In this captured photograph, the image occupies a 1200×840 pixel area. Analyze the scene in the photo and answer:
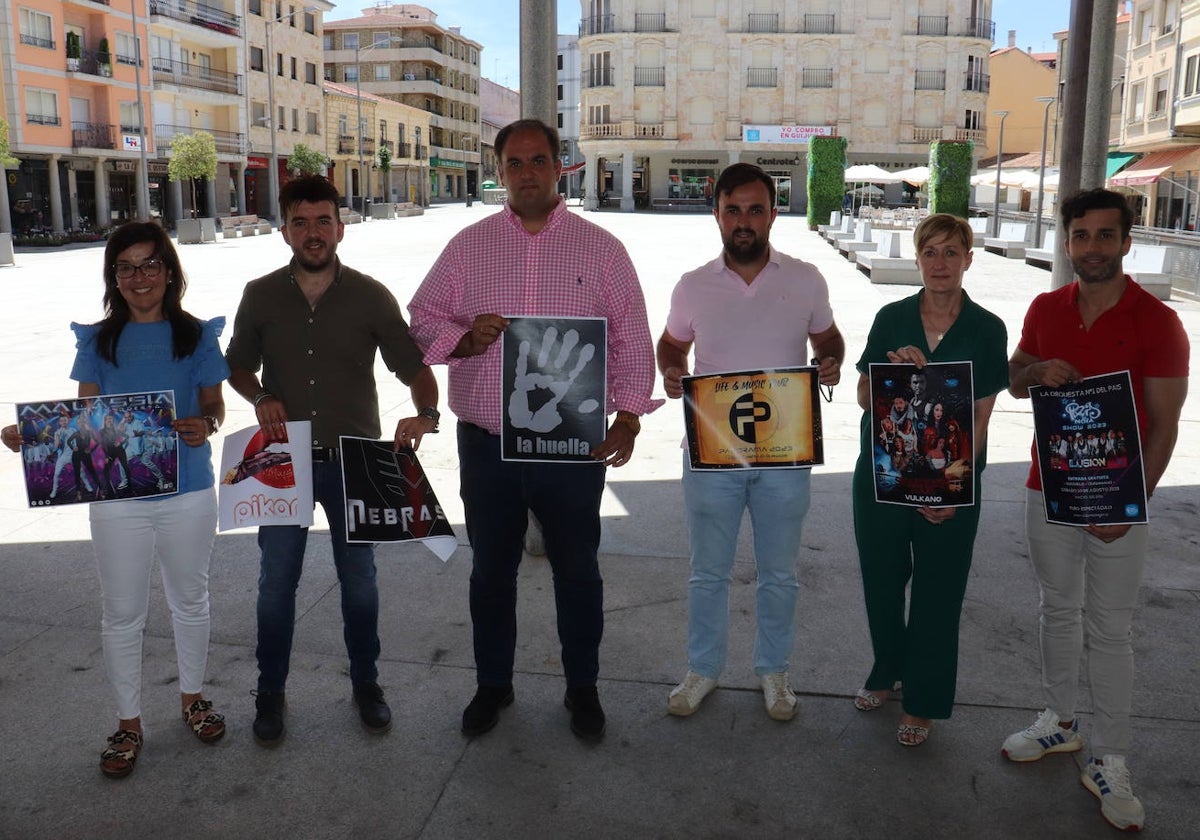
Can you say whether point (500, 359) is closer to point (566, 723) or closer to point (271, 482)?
point (271, 482)

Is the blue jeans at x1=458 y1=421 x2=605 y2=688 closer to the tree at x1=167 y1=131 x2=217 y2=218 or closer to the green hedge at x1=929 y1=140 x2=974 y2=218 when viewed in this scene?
the green hedge at x1=929 y1=140 x2=974 y2=218

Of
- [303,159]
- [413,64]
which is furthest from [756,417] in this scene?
[413,64]

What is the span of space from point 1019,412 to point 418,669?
7.10 metres

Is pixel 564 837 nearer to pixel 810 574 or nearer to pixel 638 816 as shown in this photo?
pixel 638 816

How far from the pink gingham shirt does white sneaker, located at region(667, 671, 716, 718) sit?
107 centimetres

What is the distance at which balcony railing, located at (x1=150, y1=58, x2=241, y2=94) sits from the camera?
153ft

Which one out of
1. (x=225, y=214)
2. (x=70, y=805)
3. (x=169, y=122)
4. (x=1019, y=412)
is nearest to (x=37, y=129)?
(x=169, y=122)

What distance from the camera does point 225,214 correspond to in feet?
171

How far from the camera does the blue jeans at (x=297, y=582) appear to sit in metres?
3.72

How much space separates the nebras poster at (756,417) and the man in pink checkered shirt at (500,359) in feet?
0.66

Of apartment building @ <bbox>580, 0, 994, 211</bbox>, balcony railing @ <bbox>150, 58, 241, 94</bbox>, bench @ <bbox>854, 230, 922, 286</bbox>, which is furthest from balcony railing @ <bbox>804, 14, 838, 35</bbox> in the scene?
bench @ <bbox>854, 230, 922, 286</bbox>

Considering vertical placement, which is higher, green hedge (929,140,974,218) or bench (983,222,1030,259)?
green hedge (929,140,974,218)

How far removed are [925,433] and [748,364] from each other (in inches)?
26.1

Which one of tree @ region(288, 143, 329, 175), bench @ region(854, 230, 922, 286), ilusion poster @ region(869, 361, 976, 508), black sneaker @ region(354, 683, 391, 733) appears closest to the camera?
ilusion poster @ region(869, 361, 976, 508)
